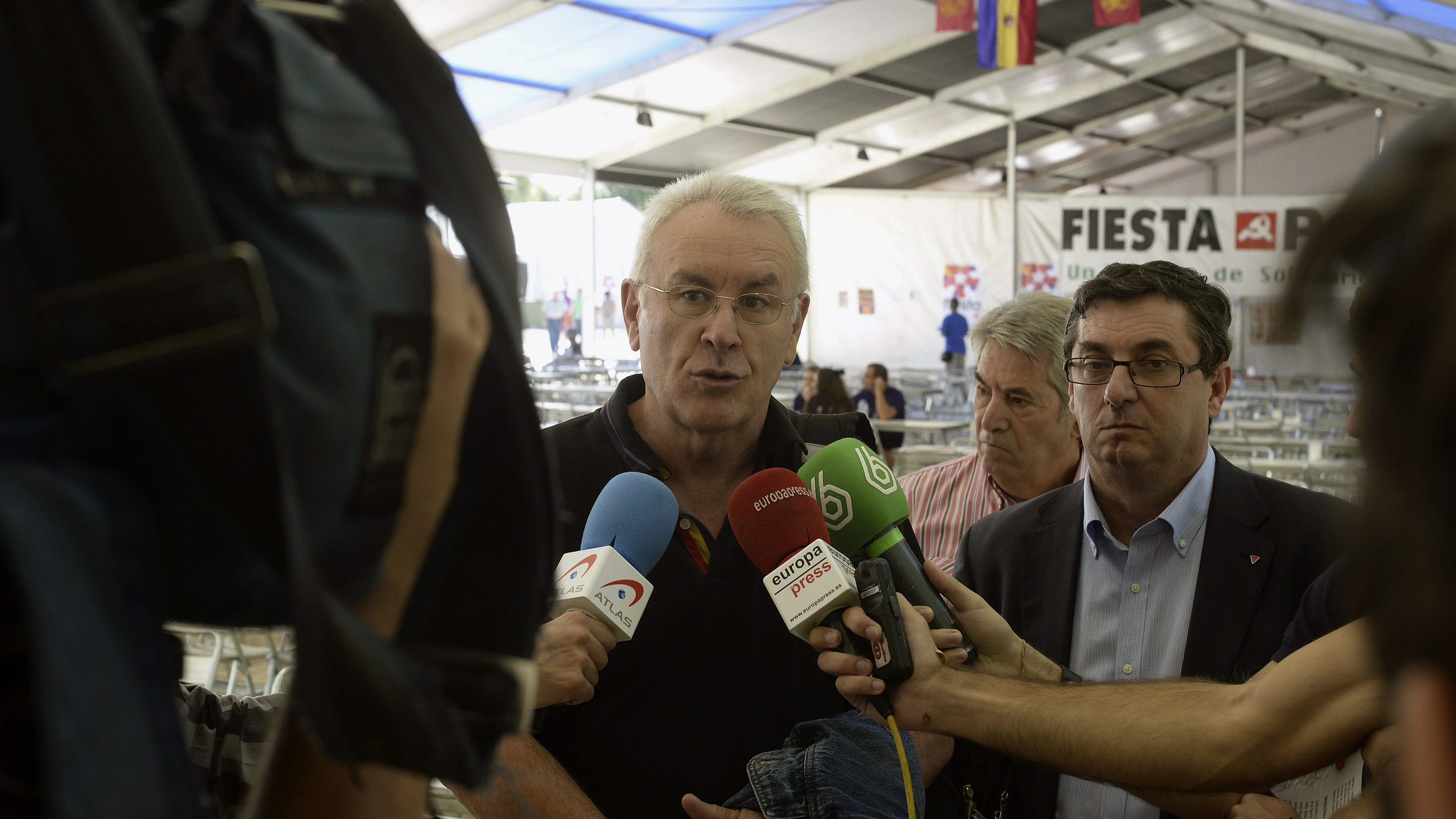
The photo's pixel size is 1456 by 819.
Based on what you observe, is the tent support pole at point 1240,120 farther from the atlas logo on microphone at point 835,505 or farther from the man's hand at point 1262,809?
the atlas logo on microphone at point 835,505

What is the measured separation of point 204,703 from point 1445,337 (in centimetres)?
170

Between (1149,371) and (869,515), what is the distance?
3.63 ft

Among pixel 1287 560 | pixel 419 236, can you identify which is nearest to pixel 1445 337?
pixel 419 236

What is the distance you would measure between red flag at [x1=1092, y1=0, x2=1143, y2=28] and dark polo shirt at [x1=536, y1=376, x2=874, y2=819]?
10.1 meters

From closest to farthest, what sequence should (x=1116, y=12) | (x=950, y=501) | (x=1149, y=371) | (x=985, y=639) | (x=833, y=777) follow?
(x=833, y=777), (x=985, y=639), (x=1149, y=371), (x=950, y=501), (x=1116, y=12)

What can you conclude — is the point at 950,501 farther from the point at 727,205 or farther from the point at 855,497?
the point at 855,497

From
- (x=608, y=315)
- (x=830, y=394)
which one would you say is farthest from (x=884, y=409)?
(x=608, y=315)

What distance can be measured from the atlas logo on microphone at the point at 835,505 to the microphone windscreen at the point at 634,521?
237mm

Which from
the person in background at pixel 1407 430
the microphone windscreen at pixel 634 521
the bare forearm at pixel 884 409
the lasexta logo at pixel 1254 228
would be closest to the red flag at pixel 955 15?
the bare forearm at pixel 884 409

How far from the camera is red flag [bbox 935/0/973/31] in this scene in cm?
1041

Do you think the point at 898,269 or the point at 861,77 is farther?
the point at 898,269

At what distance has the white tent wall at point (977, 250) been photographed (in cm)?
1253

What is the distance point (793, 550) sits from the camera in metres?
1.52

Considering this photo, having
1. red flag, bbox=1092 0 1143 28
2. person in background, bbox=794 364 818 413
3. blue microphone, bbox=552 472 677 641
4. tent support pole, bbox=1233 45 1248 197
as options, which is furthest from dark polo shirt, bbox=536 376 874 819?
tent support pole, bbox=1233 45 1248 197
